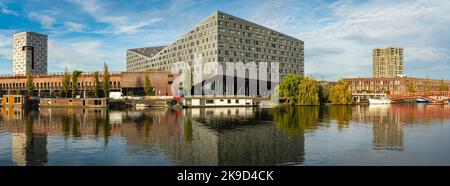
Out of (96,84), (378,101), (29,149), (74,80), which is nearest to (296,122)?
(29,149)

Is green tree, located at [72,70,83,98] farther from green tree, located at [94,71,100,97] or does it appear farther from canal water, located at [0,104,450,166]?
canal water, located at [0,104,450,166]

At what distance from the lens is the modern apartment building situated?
157000 millimetres

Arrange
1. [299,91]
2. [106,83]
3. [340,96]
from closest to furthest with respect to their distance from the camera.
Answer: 1. [299,91]
2. [106,83]
3. [340,96]

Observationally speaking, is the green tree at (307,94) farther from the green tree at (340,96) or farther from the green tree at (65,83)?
the green tree at (65,83)

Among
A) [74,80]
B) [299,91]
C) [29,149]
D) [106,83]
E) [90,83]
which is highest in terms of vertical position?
[74,80]

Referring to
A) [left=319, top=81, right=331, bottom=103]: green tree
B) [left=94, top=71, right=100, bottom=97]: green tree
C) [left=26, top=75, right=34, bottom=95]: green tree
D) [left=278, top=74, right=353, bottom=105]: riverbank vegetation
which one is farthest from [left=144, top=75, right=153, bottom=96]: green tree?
[left=319, top=81, right=331, bottom=103]: green tree

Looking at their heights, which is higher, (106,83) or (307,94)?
(106,83)

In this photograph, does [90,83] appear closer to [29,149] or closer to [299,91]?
[299,91]

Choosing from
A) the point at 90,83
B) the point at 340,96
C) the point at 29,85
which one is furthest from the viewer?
the point at 340,96

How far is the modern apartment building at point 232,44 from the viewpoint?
157 meters

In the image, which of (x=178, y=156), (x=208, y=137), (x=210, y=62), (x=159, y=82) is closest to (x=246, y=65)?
(x=210, y=62)

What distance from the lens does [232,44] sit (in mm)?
161750
